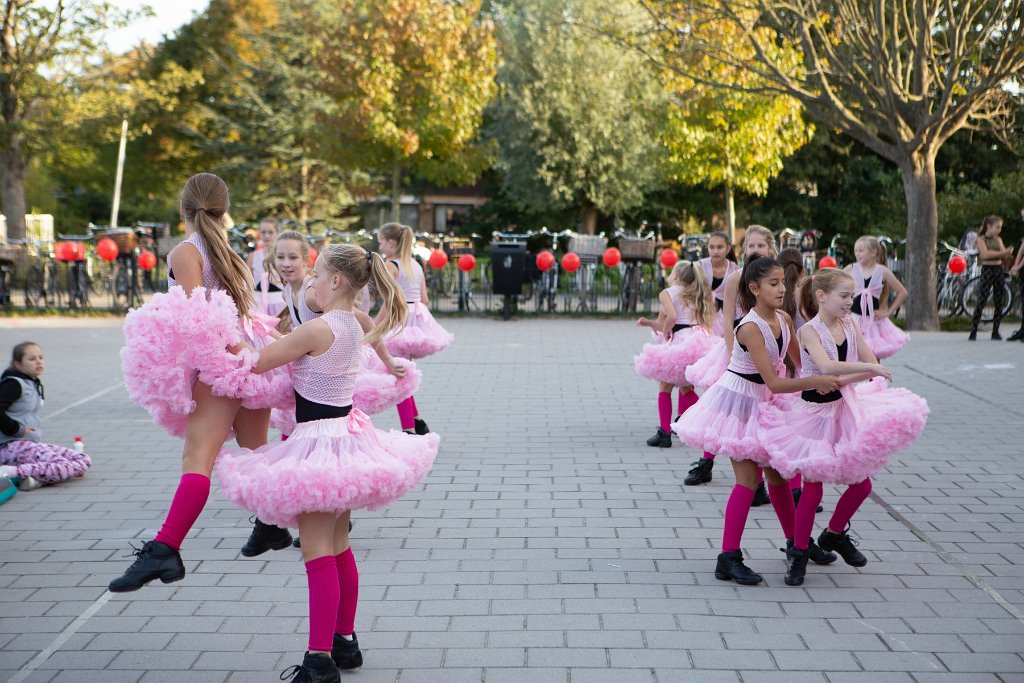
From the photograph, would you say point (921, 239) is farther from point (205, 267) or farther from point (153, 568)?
point (153, 568)

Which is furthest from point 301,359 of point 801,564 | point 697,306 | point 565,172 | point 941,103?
point 565,172

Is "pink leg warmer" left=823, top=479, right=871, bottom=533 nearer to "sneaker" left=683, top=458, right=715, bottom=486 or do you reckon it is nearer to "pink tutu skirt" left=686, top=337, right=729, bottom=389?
"pink tutu skirt" left=686, top=337, right=729, bottom=389

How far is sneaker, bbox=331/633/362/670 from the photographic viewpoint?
4.21 meters

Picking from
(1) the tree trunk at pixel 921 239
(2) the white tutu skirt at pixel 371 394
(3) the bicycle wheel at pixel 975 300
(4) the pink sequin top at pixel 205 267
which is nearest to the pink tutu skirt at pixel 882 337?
(2) the white tutu skirt at pixel 371 394

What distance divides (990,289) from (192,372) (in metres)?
14.8

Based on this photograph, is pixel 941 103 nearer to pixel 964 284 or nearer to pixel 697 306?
pixel 964 284

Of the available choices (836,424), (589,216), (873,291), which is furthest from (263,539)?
(589,216)

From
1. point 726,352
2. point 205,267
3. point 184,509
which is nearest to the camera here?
point 184,509

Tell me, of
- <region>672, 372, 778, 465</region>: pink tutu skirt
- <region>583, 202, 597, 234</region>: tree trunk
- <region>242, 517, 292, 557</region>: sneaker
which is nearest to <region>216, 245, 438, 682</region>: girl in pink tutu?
<region>242, 517, 292, 557</region>: sneaker

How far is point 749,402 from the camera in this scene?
5.54 metres

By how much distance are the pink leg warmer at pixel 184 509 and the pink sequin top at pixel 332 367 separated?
0.62m

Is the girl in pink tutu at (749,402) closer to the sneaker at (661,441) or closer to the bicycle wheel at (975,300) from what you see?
the sneaker at (661,441)

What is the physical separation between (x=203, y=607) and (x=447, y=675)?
140 centimetres

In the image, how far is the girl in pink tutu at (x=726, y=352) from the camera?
6832 millimetres
